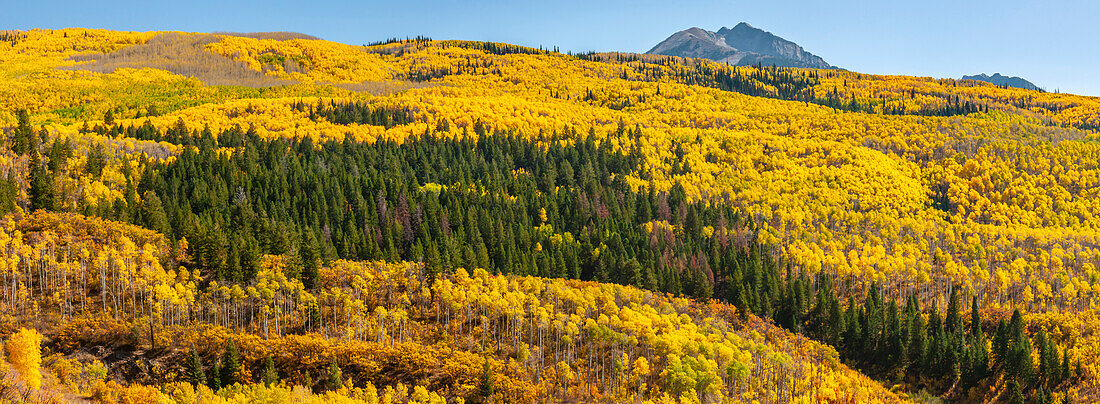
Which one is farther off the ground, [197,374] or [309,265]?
[309,265]

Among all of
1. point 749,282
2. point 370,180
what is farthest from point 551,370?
point 370,180

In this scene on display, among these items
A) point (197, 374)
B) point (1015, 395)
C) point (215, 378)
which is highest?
point (197, 374)

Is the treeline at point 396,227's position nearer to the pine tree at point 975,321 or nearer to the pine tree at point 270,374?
the pine tree at point 270,374

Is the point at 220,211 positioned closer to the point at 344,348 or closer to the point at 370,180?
the point at 370,180

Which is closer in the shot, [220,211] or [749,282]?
[220,211]

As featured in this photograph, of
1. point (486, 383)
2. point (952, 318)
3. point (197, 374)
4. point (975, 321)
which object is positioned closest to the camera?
point (197, 374)

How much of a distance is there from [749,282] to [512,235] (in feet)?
173

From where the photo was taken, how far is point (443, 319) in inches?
4793

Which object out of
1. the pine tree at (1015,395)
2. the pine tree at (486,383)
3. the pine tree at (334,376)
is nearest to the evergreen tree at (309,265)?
the pine tree at (334,376)

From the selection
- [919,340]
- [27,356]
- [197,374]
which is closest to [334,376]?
[197,374]

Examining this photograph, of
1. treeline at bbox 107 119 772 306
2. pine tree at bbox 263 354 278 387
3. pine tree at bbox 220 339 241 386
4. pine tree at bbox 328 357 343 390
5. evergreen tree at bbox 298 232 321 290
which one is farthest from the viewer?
treeline at bbox 107 119 772 306

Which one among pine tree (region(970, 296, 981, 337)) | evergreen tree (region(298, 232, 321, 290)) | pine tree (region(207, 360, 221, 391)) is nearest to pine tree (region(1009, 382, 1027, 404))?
pine tree (region(970, 296, 981, 337))

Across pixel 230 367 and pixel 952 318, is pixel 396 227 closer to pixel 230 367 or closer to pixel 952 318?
pixel 230 367

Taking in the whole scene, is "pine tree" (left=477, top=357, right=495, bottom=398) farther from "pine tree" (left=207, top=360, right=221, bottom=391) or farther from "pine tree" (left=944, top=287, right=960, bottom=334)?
"pine tree" (left=944, top=287, right=960, bottom=334)
